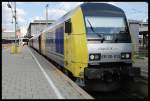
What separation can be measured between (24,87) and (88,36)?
294 centimetres

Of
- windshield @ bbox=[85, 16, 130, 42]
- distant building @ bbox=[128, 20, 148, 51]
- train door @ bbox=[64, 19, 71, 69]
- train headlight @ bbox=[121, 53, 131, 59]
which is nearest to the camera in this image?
windshield @ bbox=[85, 16, 130, 42]

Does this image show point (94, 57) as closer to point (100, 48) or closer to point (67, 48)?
point (100, 48)

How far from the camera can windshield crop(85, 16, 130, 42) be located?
14.4 m

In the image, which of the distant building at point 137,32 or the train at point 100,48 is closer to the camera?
the train at point 100,48

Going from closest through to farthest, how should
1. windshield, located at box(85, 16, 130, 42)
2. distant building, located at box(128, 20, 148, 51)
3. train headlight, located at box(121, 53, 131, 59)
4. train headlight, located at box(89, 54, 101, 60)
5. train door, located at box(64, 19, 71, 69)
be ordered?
train headlight, located at box(89, 54, 101, 60), windshield, located at box(85, 16, 130, 42), train headlight, located at box(121, 53, 131, 59), train door, located at box(64, 19, 71, 69), distant building, located at box(128, 20, 148, 51)

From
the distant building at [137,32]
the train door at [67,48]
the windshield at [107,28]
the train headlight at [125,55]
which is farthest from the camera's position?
the distant building at [137,32]

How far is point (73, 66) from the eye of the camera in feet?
49.1

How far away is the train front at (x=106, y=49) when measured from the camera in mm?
14016

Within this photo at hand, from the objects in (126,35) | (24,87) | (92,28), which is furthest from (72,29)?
(24,87)

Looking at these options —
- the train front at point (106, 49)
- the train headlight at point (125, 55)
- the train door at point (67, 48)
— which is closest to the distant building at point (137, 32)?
the train front at point (106, 49)

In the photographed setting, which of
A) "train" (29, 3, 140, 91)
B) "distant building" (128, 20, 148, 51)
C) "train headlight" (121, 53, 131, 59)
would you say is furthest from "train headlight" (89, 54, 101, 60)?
"distant building" (128, 20, 148, 51)

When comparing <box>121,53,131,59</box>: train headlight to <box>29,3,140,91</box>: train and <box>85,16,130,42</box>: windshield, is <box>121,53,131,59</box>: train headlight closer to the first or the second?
<box>29,3,140,91</box>: train

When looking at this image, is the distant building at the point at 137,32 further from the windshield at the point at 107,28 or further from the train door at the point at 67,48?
the train door at the point at 67,48

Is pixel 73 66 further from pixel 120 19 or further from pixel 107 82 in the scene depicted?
pixel 120 19
